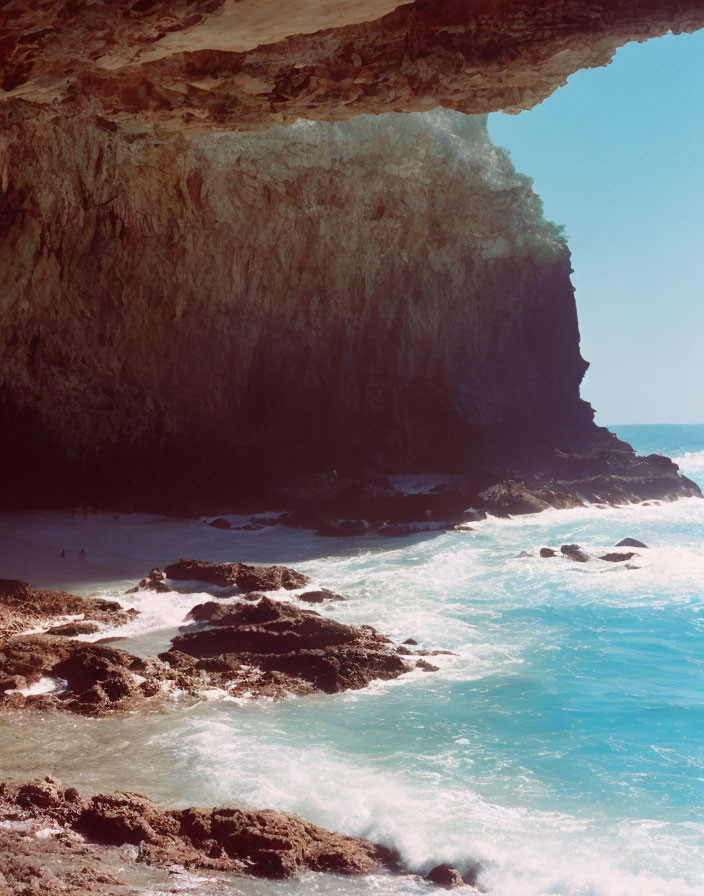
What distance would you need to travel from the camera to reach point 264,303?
2645 centimetres

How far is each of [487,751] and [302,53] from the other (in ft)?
20.1

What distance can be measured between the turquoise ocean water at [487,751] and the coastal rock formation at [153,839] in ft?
0.65

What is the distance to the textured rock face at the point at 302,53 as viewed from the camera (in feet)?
13.5

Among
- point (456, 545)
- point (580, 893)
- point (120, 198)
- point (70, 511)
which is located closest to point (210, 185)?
point (120, 198)

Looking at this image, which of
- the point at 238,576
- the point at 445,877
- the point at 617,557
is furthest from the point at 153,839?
the point at 617,557

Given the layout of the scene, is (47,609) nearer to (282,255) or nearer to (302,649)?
(302,649)

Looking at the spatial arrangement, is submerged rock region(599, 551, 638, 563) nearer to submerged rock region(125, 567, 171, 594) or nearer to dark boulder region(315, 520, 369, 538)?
dark boulder region(315, 520, 369, 538)

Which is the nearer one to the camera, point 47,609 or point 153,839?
point 153,839

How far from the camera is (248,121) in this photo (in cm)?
678

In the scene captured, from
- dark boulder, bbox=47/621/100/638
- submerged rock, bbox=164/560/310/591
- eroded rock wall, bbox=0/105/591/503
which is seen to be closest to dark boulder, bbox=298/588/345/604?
submerged rock, bbox=164/560/310/591

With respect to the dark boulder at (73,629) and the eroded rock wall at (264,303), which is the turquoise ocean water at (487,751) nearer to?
the dark boulder at (73,629)

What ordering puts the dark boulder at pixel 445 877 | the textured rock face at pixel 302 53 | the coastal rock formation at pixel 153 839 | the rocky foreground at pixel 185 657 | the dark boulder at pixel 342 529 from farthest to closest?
the dark boulder at pixel 342 529 → the rocky foreground at pixel 185 657 → the dark boulder at pixel 445 877 → the coastal rock formation at pixel 153 839 → the textured rock face at pixel 302 53

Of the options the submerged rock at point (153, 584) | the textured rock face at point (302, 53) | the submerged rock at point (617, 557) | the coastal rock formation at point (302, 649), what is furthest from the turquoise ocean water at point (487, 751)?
the textured rock face at point (302, 53)

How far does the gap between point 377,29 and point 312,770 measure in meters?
5.82
